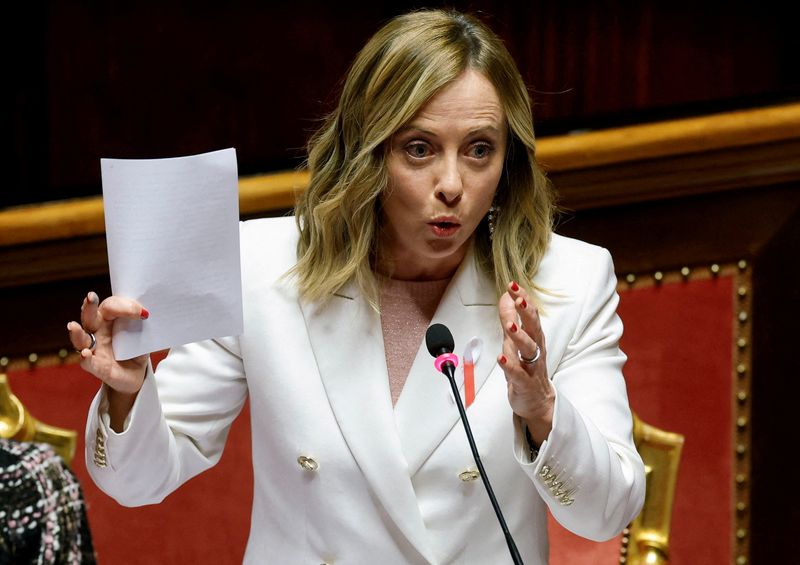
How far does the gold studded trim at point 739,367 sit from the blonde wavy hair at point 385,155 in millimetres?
893

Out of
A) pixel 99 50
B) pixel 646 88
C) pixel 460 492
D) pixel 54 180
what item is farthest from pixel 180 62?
pixel 460 492

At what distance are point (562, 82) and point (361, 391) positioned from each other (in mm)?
1189

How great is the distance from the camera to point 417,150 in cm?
199

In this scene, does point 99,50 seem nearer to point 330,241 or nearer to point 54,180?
point 54,180

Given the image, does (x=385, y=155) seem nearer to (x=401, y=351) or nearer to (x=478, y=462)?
(x=401, y=351)

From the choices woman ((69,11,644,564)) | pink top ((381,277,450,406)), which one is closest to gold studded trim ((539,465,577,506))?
woman ((69,11,644,564))

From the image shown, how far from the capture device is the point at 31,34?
2.73 meters

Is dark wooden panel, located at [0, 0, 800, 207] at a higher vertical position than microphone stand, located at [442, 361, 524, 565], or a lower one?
higher

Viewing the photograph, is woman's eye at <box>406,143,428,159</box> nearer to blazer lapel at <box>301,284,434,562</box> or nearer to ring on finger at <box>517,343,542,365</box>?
blazer lapel at <box>301,284,434,562</box>

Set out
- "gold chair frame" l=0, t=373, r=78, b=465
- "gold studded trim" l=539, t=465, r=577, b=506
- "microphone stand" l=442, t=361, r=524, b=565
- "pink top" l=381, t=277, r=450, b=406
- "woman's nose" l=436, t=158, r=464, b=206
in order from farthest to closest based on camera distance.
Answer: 1. "gold chair frame" l=0, t=373, r=78, b=465
2. "pink top" l=381, t=277, r=450, b=406
3. "woman's nose" l=436, t=158, r=464, b=206
4. "gold studded trim" l=539, t=465, r=577, b=506
5. "microphone stand" l=442, t=361, r=524, b=565

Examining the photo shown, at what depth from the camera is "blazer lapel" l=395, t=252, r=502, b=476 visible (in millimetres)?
2008

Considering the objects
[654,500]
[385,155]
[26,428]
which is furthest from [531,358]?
[26,428]

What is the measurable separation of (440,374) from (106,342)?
1.62 ft

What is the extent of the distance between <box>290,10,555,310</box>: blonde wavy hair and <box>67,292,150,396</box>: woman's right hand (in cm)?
33
